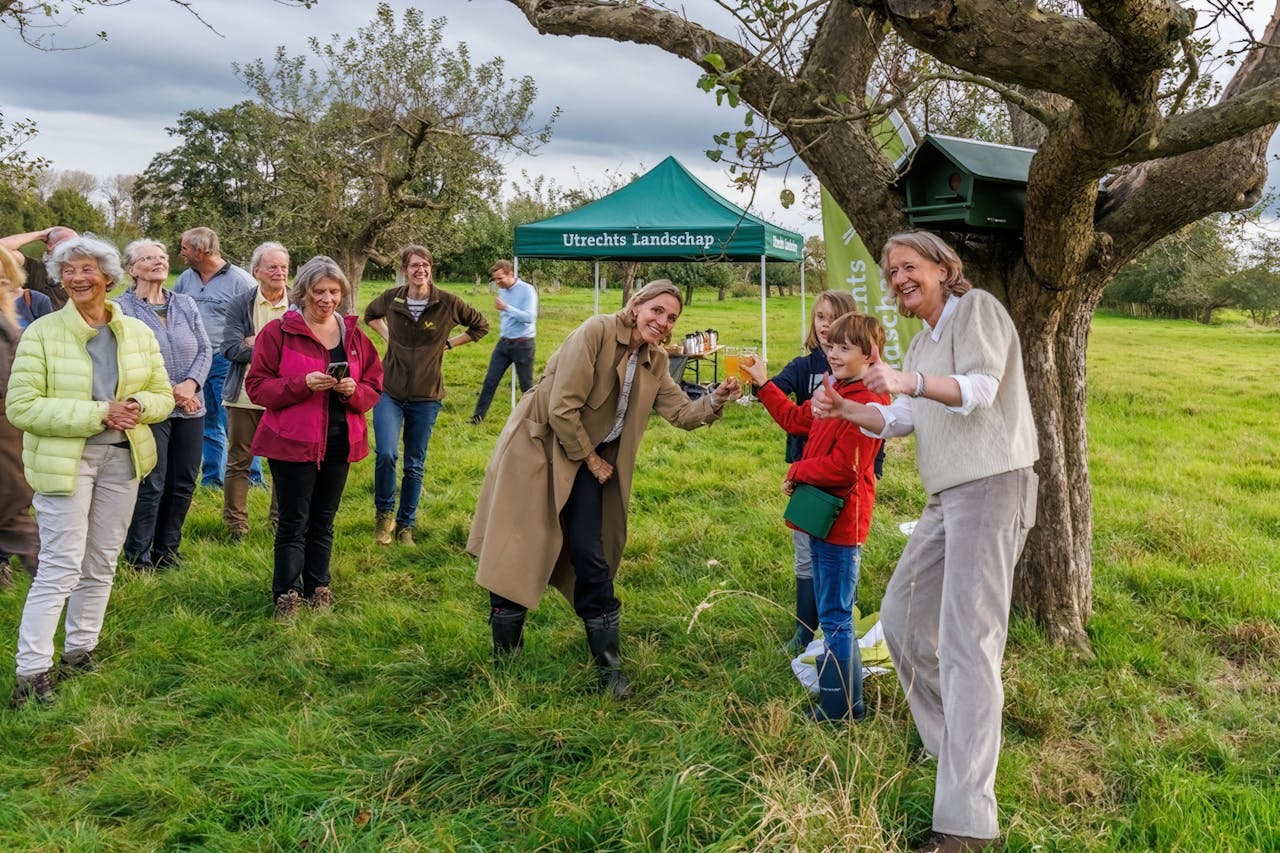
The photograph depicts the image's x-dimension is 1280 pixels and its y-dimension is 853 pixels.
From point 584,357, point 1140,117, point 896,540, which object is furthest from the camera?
point 896,540

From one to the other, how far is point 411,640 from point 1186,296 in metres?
55.4

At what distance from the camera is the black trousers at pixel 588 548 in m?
3.83

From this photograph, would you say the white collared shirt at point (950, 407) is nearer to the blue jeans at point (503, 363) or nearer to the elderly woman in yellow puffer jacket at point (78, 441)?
the elderly woman in yellow puffer jacket at point (78, 441)

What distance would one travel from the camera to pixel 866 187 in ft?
13.8

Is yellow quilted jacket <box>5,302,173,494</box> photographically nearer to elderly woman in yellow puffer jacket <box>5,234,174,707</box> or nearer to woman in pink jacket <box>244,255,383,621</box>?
elderly woman in yellow puffer jacket <box>5,234,174,707</box>

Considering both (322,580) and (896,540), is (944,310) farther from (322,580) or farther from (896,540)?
(322,580)

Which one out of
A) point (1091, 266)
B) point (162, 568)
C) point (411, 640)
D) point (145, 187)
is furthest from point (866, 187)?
point (145, 187)

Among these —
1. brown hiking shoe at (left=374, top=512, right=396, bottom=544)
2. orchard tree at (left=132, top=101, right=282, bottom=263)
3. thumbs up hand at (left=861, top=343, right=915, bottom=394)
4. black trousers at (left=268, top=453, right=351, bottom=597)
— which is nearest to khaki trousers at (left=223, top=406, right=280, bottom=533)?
brown hiking shoe at (left=374, top=512, right=396, bottom=544)

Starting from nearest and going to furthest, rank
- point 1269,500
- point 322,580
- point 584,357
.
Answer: point 584,357, point 322,580, point 1269,500

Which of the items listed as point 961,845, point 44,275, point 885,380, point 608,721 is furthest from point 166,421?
point 961,845

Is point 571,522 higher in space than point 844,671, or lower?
higher

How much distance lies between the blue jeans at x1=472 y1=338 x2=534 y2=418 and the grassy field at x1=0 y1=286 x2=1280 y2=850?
13.8 feet

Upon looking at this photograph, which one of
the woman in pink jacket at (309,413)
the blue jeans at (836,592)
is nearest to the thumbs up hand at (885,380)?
the blue jeans at (836,592)

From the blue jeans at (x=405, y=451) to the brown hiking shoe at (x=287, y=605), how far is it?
1.34m
